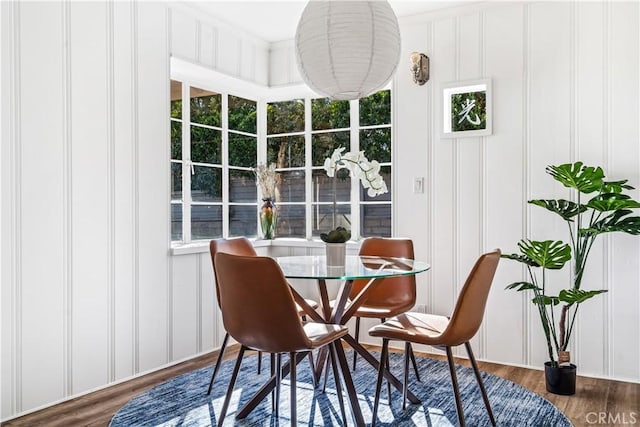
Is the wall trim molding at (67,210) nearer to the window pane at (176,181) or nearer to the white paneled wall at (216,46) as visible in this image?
the white paneled wall at (216,46)

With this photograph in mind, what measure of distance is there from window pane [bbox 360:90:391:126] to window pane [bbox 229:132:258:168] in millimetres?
1048

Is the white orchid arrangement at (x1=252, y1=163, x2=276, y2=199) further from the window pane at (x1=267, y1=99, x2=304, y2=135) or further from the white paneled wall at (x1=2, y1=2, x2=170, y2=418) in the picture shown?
the white paneled wall at (x1=2, y1=2, x2=170, y2=418)

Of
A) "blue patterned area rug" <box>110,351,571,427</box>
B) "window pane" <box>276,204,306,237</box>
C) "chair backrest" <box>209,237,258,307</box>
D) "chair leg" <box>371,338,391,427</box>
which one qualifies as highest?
"window pane" <box>276,204,306,237</box>

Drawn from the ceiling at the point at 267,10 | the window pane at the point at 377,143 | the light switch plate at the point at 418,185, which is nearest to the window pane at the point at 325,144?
the window pane at the point at 377,143

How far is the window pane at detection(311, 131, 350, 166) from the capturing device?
183 inches

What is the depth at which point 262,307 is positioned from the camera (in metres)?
2.31

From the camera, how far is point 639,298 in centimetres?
334

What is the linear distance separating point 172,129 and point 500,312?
8.97 feet

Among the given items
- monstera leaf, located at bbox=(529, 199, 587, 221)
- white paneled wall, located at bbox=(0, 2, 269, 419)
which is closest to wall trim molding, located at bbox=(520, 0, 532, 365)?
monstera leaf, located at bbox=(529, 199, 587, 221)

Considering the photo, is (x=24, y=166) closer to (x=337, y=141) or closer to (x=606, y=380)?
(x=337, y=141)

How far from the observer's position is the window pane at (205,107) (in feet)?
14.0

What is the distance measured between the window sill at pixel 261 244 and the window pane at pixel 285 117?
1015 millimetres

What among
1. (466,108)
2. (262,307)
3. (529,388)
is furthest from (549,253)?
(262,307)

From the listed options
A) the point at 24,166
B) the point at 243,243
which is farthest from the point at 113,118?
the point at 243,243
